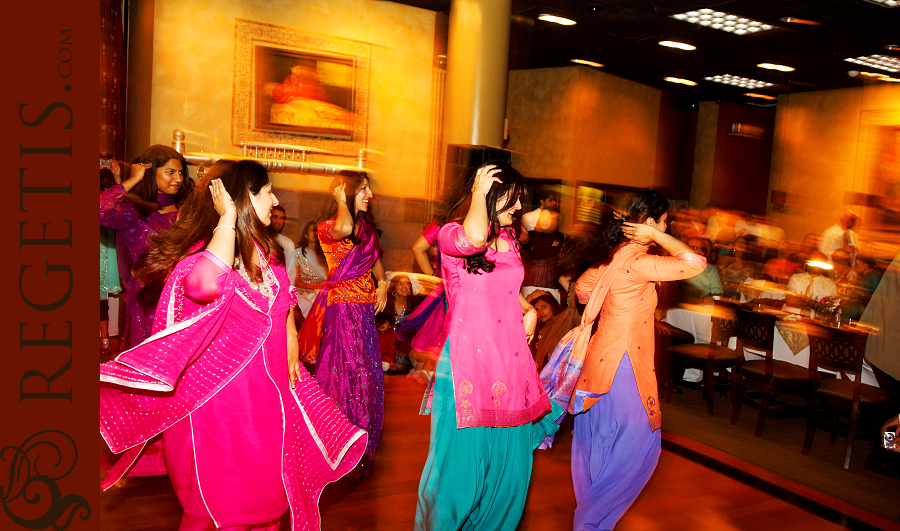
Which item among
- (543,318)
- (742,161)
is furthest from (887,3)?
(742,161)

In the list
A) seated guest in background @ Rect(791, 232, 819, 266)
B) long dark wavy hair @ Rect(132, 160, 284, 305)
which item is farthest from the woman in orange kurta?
seated guest in background @ Rect(791, 232, 819, 266)

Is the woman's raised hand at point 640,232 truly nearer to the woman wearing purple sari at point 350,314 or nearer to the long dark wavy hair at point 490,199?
the long dark wavy hair at point 490,199

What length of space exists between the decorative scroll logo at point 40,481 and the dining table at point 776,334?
4.13 metres

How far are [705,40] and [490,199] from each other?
5.79 m

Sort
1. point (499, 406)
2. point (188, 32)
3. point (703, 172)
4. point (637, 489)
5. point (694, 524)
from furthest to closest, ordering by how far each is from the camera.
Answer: point (703, 172) < point (188, 32) < point (694, 524) < point (637, 489) < point (499, 406)

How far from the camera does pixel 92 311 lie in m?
1.10

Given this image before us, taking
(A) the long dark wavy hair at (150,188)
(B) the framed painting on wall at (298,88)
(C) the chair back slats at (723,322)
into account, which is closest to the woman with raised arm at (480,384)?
(A) the long dark wavy hair at (150,188)

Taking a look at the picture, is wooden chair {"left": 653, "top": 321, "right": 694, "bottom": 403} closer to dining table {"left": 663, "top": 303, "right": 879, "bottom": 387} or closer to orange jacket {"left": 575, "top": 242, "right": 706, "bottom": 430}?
dining table {"left": 663, "top": 303, "right": 879, "bottom": 387}

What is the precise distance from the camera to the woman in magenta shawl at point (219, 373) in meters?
1.66

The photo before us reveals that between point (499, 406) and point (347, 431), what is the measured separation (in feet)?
1.65

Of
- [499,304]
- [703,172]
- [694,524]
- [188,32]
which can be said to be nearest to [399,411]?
[694,524]

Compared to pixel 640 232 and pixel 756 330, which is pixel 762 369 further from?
pixel 640 232

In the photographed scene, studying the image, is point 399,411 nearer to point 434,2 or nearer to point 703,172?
point 434,2

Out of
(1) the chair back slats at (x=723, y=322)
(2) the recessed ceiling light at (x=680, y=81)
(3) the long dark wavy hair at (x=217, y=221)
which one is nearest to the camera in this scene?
(3) the long dark wavy hair at (x=217, y=221)
